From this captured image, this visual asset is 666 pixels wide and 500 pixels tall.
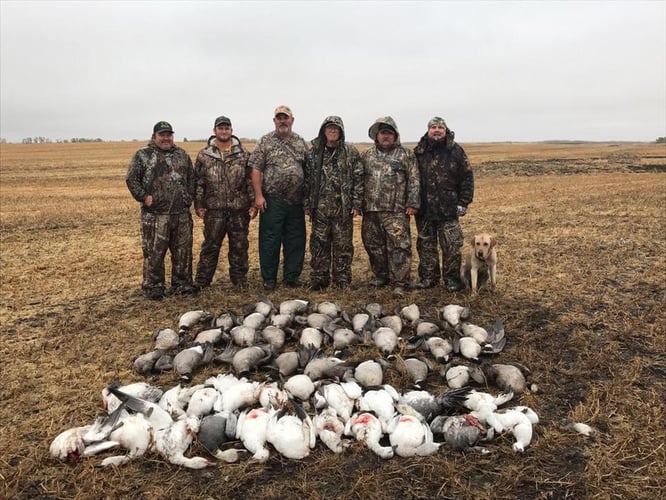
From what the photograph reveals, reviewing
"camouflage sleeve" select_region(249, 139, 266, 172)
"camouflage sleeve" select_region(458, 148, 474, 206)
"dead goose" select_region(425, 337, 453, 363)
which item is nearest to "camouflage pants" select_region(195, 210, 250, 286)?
"camouflage sleeve" select_region(249, 139, 266, 172)

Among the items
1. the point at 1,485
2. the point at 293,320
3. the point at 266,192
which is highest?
the point at 266,192

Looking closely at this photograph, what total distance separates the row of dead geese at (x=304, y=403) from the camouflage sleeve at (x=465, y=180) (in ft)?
7.32

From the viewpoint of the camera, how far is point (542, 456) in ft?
11.1

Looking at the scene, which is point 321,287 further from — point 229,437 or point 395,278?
point 229,437

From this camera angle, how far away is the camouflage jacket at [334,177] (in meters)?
6.75

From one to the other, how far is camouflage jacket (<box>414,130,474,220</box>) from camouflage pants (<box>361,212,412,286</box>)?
472 millimetres

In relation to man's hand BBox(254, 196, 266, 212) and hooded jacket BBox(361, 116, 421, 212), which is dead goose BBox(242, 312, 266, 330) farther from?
hooded jacket BBox(361, 116, 421, 212)

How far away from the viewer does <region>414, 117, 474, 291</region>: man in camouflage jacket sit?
668cm

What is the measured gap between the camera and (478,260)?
6.68 meters

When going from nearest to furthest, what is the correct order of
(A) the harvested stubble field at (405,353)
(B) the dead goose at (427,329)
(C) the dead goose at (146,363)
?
1. (A) the harvested stubble field at (405,353)
2. (C) the dead goose at (146,363)
3. (B) the dead goose at (427,329)

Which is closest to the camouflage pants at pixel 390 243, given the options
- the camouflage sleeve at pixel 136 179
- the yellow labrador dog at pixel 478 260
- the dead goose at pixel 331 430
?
the yellow labrador dog at pixel 478 260

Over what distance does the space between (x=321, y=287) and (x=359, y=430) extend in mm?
3723

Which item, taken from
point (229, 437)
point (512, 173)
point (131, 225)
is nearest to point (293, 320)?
point (229, 437)

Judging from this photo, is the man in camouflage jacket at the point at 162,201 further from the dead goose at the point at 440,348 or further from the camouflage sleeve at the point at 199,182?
the dead goose at the point at 440,348
